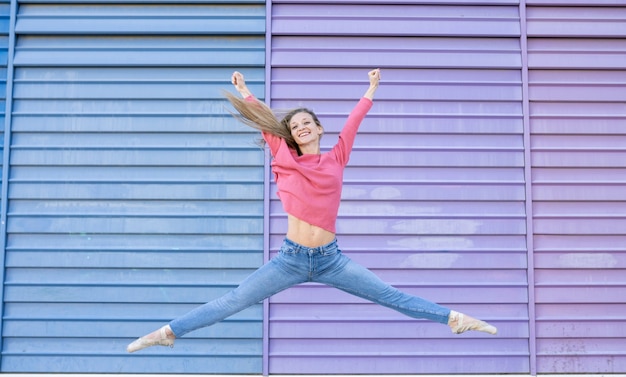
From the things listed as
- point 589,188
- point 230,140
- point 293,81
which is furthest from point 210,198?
point 589,188

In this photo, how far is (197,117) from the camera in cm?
551

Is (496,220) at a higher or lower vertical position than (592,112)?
lower

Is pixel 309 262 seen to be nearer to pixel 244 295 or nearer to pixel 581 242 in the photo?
pixel 244 295

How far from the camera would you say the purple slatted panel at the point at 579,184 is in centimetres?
538

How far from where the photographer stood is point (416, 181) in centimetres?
544

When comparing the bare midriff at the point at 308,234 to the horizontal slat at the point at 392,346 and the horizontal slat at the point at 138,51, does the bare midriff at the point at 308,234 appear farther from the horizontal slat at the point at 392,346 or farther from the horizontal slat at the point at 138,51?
the horizontal slat at the point at 138,51

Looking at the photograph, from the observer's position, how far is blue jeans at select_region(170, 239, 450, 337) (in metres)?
3.61

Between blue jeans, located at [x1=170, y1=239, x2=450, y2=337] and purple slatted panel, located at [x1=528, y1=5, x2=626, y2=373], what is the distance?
2.21 m

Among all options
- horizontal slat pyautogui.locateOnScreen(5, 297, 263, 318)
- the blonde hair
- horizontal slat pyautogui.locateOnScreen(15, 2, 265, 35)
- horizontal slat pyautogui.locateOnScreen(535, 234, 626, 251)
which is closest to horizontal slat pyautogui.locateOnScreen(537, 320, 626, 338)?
horizontal slat pyautogui.locateOnScreen(535, 234, 626, 251)

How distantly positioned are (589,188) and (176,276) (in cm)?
362

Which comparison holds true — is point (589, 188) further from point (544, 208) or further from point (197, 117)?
point (197, 117)

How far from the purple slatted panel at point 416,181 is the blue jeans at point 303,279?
1673 millimetres

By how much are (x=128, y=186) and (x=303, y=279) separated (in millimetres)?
2410

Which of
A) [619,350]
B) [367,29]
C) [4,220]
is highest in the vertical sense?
[367,29]
